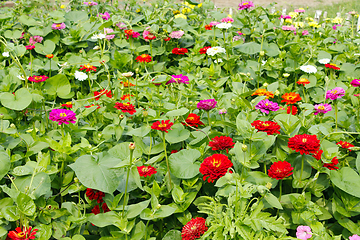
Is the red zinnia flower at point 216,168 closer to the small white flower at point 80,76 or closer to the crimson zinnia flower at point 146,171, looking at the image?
the crimson zinnia flower at point 146,171

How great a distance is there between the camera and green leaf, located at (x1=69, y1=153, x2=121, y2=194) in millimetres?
986

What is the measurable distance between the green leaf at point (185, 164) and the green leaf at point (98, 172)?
0.22 metres

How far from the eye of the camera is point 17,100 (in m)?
1.44

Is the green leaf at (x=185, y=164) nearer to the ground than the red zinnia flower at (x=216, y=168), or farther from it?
nearer to the ground

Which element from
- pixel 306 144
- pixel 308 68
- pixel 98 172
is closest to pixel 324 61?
pixel 308 68

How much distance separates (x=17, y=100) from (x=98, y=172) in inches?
29.1

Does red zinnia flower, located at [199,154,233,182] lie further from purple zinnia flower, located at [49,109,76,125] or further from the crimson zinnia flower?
purple zinnia flower, located at [49,109,76,125]

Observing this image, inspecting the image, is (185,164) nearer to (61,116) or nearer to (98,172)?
(98,172)

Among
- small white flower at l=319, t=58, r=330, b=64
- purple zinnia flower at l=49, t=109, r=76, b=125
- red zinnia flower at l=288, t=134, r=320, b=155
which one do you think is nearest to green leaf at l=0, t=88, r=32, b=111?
purple zinnia flower at l=49, t=109, r=76, b=125

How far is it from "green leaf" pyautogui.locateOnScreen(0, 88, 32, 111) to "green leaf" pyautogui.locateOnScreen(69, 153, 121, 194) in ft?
1.92

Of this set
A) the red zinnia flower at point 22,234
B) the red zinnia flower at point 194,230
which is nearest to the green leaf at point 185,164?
the red zinnia flower at point 194,230

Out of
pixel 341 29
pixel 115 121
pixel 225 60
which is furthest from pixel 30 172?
pixel 341 29

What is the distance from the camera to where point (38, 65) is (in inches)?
82.2

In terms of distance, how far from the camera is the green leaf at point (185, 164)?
1.09 m
